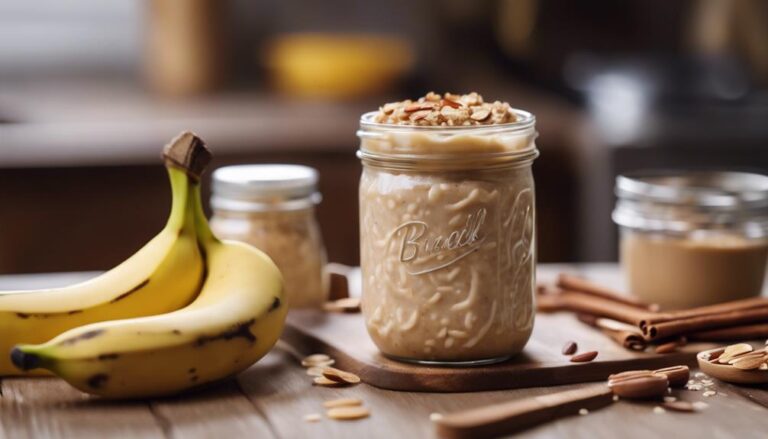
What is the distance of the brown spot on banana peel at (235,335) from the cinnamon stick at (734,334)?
469mm

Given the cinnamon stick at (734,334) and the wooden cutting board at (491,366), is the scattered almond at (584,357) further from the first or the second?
the cinnamon stick at (734,334)

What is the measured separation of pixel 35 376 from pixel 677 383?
0.60m

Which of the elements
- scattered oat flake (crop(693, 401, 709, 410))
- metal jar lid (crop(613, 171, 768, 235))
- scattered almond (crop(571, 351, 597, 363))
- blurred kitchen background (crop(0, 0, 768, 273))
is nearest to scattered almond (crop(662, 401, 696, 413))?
scattered oat flake (crop(693, 401, 709, 410))

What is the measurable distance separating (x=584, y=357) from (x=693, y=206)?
38 centimetres

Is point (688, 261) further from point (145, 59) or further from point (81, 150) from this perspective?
point (145, 59)

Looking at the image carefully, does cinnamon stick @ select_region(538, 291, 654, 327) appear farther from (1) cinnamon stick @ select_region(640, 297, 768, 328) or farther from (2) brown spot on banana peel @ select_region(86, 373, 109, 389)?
(2) brown spot on banana peel @ select_region(86, 373, 109, 389)

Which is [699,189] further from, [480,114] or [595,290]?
[480,114]

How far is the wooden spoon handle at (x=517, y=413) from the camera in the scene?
907 millimetres

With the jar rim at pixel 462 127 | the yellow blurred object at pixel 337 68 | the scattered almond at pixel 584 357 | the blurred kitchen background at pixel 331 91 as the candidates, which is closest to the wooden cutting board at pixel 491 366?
the scattered almond at pixel 584 357

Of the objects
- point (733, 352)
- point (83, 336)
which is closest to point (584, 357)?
point (733, 352)

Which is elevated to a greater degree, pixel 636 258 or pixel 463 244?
pixel 463 244

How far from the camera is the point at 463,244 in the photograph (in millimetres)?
1055

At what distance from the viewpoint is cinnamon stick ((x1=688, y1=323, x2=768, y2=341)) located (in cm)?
121

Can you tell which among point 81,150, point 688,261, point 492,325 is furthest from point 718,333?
point 81,150
